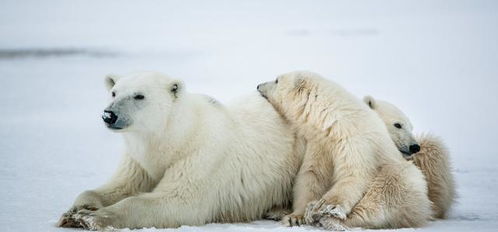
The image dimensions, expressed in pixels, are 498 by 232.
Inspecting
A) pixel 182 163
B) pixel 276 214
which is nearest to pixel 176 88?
pixel 182 163

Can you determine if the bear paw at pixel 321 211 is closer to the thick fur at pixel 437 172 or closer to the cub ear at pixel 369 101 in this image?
the thick fur at pixel 437 172

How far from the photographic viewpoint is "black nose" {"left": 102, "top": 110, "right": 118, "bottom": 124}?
3779 mm

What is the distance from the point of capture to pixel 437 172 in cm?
471

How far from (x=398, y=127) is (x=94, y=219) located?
2394 millimetres

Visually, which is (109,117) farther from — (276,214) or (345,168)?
(345,168)

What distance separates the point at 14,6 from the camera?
2447 centimetres

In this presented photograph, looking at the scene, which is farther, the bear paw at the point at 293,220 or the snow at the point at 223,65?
the snow at the point at 223,65

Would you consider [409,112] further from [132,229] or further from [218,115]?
[132,229]

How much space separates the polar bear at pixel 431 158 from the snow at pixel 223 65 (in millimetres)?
149

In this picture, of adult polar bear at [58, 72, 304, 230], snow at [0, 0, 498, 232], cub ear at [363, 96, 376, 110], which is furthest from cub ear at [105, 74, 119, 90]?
cub ear at [363, 96, 376, 110]

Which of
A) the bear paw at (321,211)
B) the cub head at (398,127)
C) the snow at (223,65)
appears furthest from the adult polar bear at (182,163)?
the cub head at (398,127)

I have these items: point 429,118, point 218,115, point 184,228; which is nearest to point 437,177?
point 218,115

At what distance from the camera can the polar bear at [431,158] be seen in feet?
15.2

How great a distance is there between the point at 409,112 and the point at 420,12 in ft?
54.4
